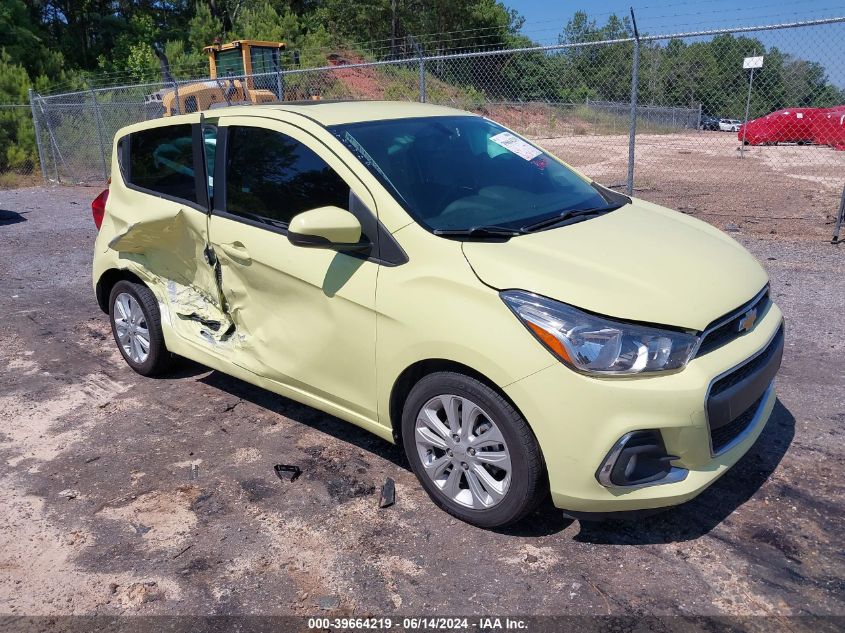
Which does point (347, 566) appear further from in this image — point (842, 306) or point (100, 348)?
point (842, 306)

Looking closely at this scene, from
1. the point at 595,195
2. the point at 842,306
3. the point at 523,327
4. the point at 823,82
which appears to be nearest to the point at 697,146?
the point at 823,82

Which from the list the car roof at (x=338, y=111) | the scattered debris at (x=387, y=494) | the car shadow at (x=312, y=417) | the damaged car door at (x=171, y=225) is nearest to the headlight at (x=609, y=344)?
the scattered debris at (x=387, y=494)

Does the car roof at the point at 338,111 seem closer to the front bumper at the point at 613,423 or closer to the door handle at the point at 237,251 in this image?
the door handle at the point at 237,251

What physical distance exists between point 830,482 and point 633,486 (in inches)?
51.2

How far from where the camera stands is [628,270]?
287 centimetres

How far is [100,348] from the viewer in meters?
5.56

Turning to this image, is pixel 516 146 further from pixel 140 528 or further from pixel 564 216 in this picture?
pixel 140 528

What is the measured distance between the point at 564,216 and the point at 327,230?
1184 mm

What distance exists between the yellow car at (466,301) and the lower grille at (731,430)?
0.4 inches

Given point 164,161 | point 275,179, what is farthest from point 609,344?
point 164,161

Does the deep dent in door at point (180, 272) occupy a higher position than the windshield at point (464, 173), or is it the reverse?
the windshield at point (464, 173)

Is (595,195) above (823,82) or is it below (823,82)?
below

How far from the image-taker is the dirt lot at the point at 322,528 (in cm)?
265

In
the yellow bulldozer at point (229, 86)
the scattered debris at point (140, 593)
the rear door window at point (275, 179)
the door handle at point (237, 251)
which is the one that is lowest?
the scattered debris at point (140, 593)
